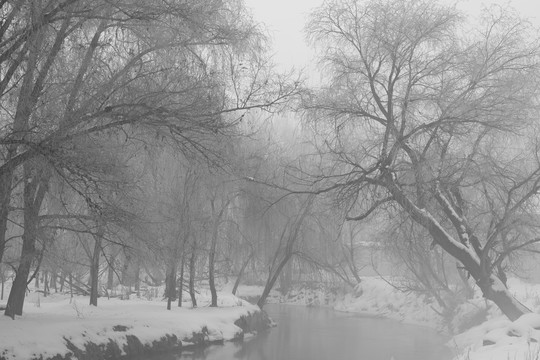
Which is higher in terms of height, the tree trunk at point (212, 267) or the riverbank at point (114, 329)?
the tree trunk at point (212, 267)

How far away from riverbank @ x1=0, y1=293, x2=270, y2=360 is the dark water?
51 centimetres

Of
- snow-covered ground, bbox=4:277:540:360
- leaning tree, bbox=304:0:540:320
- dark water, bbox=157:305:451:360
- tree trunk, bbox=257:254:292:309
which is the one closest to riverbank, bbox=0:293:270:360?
snow-covered ground, bbox=4:277:540:360

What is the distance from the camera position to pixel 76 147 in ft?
19.7

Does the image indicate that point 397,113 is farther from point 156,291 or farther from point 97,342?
point 156,291

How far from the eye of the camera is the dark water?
46.3ft

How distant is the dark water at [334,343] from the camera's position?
1411cm

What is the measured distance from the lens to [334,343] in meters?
16.5

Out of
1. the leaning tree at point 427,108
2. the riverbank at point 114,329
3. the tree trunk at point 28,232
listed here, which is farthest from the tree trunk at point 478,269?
the tree trunk at point 28,232

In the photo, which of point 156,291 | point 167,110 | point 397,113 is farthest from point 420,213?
point 156,291

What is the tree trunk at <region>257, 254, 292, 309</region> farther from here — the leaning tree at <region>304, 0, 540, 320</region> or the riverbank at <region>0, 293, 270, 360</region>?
the leaning tree at <region>304, 0, 540, 320</region>

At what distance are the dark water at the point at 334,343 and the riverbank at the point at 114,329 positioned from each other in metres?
0.51

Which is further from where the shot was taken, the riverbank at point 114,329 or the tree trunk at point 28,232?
the riverbank at point 114,329

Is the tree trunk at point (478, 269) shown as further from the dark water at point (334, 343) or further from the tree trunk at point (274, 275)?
the tree trunk at point (274, 275)

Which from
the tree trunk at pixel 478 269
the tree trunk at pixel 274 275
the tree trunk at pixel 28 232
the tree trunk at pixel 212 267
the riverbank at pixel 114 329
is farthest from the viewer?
the tree trunk at pixel 274 275
